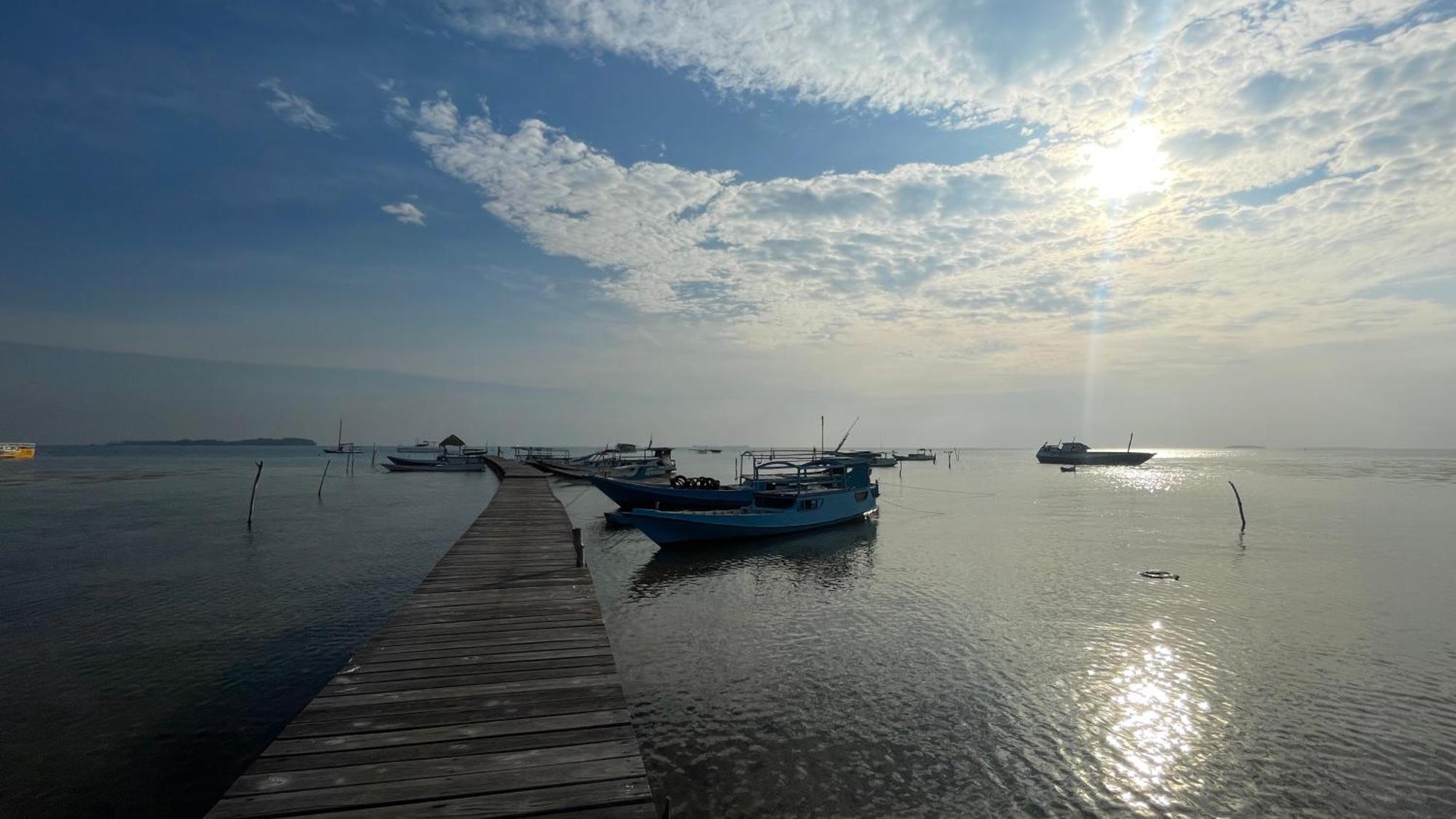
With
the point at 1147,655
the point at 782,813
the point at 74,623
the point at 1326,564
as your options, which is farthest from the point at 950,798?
the point at 1326,564

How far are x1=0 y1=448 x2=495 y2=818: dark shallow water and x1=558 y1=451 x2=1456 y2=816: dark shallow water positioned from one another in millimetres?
6005

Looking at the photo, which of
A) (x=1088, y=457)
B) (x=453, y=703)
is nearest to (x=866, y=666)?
(x=453, y=703)

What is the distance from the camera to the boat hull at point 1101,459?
115375 millimetres

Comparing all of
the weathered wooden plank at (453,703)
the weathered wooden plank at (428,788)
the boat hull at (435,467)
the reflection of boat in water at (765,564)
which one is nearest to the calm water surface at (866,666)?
the reflection of boat in water at (765,564)

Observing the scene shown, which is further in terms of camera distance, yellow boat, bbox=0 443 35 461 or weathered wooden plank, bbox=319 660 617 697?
yellow boat, bbox=0 443 35 461

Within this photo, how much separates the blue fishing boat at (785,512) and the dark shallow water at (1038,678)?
1071 millimetres

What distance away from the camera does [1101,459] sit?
381 feet

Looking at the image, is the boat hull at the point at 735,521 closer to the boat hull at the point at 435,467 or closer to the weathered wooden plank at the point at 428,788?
the weathered wooden plank at the point at 428,788

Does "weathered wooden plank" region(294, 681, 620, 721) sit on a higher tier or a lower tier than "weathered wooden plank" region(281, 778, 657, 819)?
lower

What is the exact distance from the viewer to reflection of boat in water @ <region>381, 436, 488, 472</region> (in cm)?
7656

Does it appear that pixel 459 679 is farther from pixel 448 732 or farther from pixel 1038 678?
pixel 1038 678

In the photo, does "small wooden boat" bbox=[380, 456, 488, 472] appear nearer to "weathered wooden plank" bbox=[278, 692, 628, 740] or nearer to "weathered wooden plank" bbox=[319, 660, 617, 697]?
"weathered wooden plank" bbox=[319, 660, 617, 697]

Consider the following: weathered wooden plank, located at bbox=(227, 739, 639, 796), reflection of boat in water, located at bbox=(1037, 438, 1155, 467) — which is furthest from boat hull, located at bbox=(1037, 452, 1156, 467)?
weathered wooden plank, located at bbox=(227, 739, 639, 796)

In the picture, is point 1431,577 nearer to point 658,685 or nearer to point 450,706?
Answer: point 658,685
